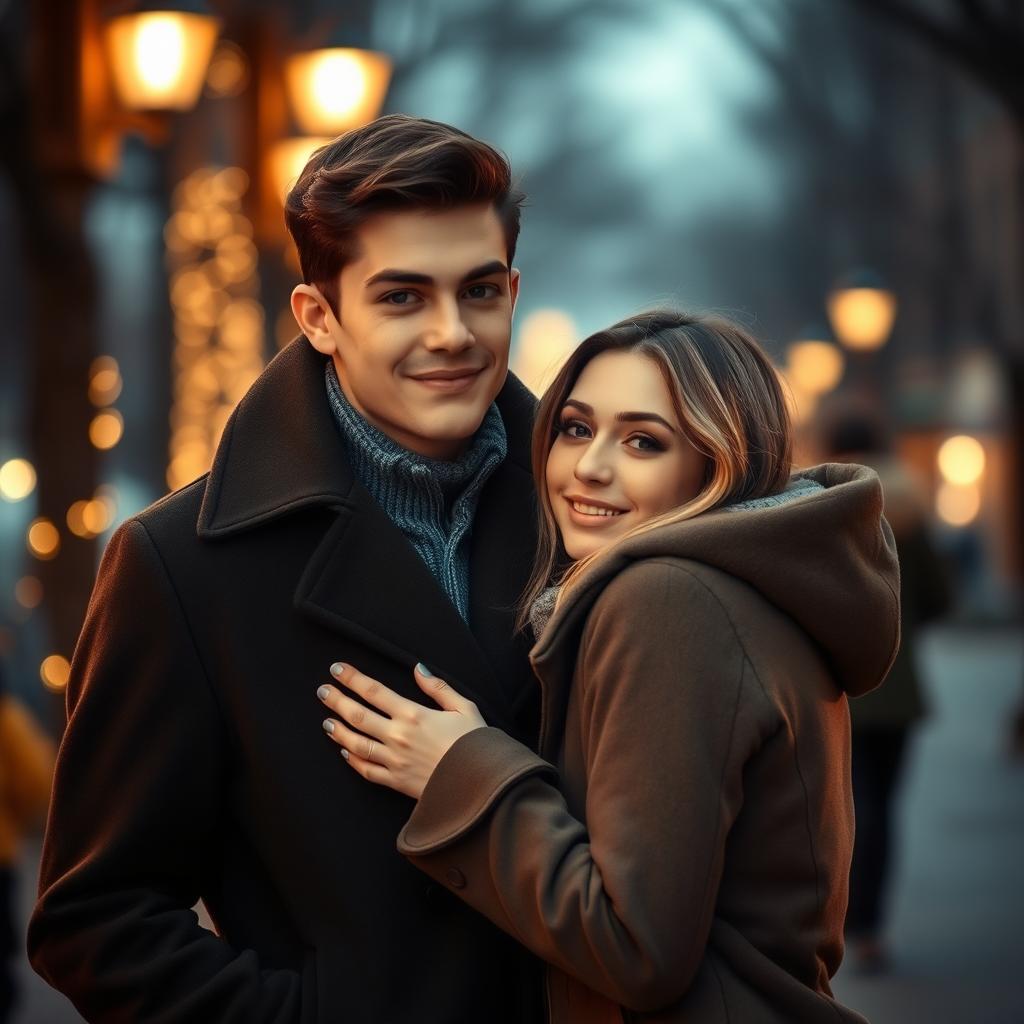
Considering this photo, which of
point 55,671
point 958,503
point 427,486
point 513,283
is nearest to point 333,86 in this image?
point 55,671

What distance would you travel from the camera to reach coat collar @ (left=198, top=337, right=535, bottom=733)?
10.4 ft

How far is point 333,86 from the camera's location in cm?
1042

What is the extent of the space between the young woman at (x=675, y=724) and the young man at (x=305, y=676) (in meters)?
0.11

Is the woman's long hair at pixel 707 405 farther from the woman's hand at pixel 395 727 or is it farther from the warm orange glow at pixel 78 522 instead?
the warm orange glow at pixel 78 522

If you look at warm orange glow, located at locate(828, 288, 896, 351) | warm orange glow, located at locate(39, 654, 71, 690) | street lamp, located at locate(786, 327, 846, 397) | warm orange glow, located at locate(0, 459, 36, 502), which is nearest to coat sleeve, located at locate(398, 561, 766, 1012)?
warm orange glow, located at locate(39, 654, 71, 690)

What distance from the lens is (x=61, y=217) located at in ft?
35.3

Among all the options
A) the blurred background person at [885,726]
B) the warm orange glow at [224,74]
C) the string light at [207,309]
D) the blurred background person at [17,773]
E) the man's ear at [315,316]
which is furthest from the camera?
the warm orange glow at [224,74]

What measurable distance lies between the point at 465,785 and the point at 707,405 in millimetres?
740

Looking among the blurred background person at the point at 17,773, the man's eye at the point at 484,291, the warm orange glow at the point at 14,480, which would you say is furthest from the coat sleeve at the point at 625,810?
the warm orange glow at the point at 14,480

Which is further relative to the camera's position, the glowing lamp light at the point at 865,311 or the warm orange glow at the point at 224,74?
the glowing lamp light at the point at 865,311

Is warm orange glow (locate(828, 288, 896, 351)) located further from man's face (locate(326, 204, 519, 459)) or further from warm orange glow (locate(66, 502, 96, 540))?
man's face (locate(326, 204, 519, 459))

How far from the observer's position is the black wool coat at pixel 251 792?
3.06 metres

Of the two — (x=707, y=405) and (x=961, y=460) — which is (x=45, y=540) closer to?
(x=707, y=405)

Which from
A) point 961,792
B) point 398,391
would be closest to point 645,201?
point 961,792
